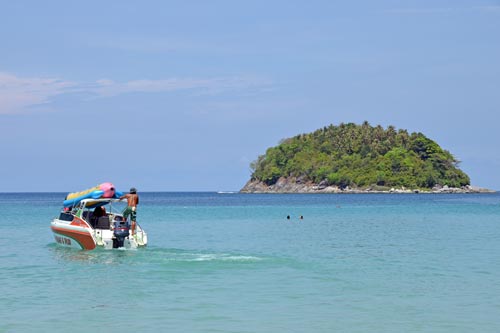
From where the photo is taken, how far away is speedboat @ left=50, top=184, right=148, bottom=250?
1361 inches

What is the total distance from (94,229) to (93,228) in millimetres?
554

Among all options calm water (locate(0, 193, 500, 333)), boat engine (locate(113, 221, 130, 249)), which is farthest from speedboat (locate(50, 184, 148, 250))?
calm water (locate(0, 193, 500, 333))

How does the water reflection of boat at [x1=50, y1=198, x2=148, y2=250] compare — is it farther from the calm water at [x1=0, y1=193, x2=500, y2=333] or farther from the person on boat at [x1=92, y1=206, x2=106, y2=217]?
the calm water at [x1=0, y1=193, x2=500, y2=333]

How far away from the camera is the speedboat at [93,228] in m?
34.6

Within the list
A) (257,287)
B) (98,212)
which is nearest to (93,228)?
(98,212)

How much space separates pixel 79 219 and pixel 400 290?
1843 centimetres

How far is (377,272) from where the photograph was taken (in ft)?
90.9

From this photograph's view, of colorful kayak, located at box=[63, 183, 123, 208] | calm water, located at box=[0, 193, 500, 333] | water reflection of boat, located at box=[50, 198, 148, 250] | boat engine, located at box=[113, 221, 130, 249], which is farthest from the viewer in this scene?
colorful kayak, located at box=[63, 183, 123, 208]

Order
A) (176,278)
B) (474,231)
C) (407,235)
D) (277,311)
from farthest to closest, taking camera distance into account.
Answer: (474,231) → (407,235) → (176,278) → (277,311)

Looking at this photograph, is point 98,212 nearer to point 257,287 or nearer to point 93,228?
point 93,228

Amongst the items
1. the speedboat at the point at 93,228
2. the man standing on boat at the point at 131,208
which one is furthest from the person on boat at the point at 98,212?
the man standing on boat at the point at 131,208

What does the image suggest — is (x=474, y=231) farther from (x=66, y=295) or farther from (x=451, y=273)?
(x=66, y=295)

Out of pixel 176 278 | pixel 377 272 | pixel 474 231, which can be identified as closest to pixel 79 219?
pixel 176 278

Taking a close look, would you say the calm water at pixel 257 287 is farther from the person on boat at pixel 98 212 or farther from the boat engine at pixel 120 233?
the person on boat at pixel 98 212
